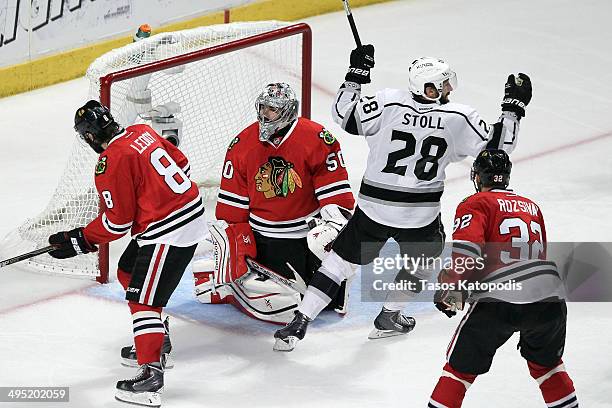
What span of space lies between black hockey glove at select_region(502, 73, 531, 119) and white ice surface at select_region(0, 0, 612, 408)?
854mm

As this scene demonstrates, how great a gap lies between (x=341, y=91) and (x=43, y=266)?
4.94 feet

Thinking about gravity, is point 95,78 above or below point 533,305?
above

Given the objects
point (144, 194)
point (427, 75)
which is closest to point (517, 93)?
point (427, 75)

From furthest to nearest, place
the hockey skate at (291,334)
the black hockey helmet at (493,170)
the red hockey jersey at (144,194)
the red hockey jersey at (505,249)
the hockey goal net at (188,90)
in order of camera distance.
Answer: the hockey goal net at (188,90) → the hockey skate at (291,334) → the red hockey jersey at (144,194) → the black hockey helmet at (493,170) → the red hockey jersey at (505,249)

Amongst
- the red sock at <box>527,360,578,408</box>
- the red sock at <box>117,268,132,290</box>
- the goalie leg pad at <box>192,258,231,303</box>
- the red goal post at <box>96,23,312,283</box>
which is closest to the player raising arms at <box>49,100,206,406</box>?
the red sock at <box>117,268,132,290</box>

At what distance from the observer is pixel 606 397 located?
4.70 m

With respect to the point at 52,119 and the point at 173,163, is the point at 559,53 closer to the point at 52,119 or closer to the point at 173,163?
the point at 52,119

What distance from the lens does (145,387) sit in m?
4.61

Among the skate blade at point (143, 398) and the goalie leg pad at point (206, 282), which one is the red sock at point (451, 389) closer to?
the skate blade at point (143, 398)

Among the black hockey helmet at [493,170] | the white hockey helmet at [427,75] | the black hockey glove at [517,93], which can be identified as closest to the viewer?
the black hockey helmet at [493,170]

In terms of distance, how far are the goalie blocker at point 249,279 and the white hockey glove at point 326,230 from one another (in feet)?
0.08

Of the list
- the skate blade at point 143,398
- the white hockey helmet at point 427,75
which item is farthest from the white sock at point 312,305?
the white hockey helmet at point 427,75

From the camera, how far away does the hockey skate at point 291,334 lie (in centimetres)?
505

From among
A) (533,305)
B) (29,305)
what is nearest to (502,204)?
(533,305)
